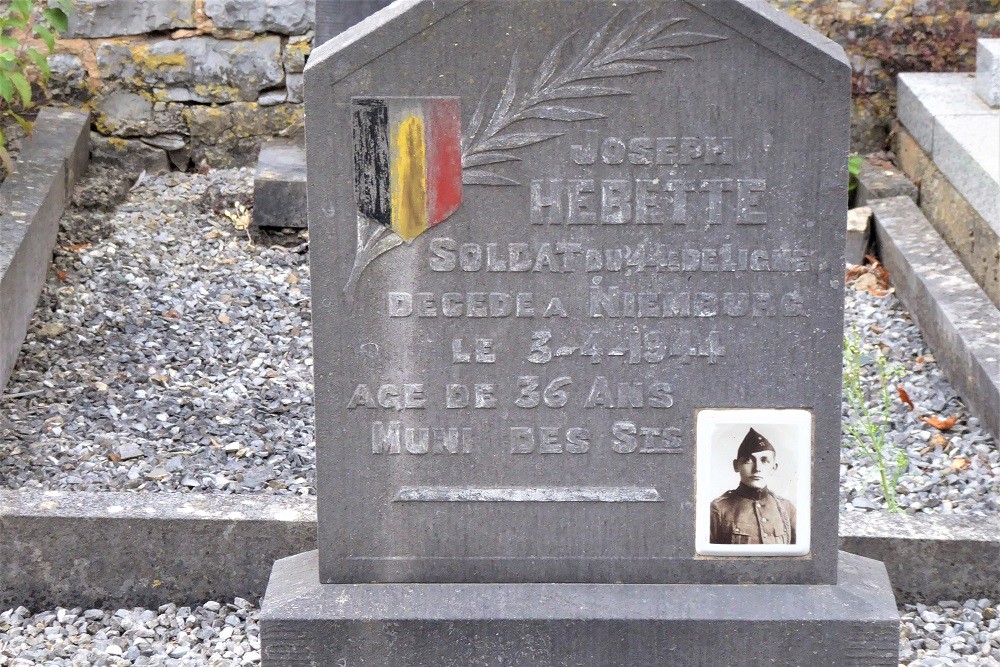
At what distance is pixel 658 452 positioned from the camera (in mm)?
2312

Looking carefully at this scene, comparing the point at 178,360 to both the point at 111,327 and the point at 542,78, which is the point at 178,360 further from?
the point at 542,78

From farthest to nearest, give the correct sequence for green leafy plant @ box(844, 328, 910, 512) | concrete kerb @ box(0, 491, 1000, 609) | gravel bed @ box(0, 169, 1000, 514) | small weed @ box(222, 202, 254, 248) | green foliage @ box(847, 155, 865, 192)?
green foliage @ box(847, 155, 865, 192)
small weed @ box(222, 202, 254, 248)
gravel bed @ box(0, 169, 1000, 514)
green leafy plant @ box(844, 328, 910, 512)
concrete kerb @ box(0, 491, 1000, 609)

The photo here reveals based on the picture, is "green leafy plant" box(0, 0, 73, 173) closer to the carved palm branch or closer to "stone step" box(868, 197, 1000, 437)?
the carved palm branch

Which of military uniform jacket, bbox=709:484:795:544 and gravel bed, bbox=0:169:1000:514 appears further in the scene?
gravel bed, bbox=0:169:1000:514

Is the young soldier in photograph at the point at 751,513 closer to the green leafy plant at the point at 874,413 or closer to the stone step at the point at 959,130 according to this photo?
the green leafy plant at the point at 874,413

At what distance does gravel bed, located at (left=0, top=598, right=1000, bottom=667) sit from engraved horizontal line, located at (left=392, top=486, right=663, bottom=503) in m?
0.63

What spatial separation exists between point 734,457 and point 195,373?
2179 millimetres

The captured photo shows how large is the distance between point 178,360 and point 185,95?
74.7 inches

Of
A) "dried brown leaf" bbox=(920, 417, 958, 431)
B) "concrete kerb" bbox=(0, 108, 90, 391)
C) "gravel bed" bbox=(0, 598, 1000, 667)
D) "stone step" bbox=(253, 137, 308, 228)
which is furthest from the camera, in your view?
"stone step" bbox=(253, 137, 308, 228)

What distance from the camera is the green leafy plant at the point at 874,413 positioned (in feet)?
10.4

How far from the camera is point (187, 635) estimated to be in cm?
274

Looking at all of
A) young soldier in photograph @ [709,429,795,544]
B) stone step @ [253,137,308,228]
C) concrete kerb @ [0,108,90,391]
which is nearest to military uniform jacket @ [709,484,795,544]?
young soldier in photograph @ [709,429,795,544]

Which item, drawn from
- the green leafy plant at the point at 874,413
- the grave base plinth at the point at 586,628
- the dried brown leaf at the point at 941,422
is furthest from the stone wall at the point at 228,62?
the grave base plinth at the point at 586,628

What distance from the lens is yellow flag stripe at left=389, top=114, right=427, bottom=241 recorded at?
2.17 m
